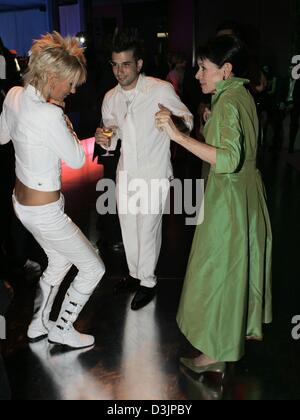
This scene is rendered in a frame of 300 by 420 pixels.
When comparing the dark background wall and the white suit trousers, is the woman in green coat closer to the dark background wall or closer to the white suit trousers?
the white suit trousers

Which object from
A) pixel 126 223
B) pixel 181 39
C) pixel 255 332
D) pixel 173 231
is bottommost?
pixel 173 231

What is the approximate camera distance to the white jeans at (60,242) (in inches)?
75.0

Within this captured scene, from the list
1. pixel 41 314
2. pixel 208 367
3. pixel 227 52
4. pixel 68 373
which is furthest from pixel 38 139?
pixel 208 367

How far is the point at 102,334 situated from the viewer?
2.36m

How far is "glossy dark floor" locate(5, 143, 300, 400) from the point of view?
1899 millimetres

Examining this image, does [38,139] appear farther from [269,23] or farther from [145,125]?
[269,23]

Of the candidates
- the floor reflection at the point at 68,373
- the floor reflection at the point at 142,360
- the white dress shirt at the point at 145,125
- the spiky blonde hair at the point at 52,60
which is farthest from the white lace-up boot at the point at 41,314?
the spiky blonde hair at the point at 52,60

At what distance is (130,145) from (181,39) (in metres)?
10.1

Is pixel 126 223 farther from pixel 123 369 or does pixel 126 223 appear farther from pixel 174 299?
pixel 123 369

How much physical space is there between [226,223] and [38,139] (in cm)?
84

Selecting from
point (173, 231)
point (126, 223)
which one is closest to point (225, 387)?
point (126, 223)

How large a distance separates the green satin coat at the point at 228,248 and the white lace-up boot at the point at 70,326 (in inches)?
21.1

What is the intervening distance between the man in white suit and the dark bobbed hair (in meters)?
0.59

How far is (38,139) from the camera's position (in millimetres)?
1766
